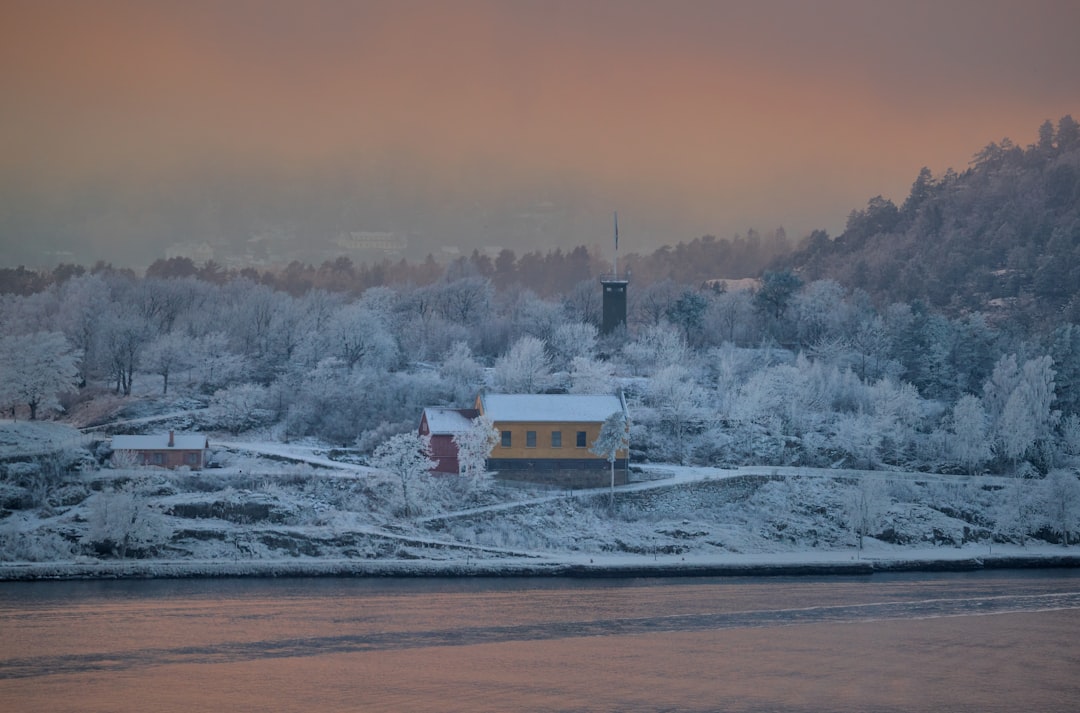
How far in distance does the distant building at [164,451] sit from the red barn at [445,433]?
311 inches

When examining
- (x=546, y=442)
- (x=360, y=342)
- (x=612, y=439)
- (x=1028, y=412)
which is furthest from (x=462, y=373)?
(x=1028, y=412)

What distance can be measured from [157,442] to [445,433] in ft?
33.0

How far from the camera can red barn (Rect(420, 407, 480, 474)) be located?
153 ft

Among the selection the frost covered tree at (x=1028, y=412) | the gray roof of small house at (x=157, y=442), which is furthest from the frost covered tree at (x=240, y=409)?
the frost covered tree at (x=1028, y=412)

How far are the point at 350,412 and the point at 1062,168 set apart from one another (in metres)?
72.1

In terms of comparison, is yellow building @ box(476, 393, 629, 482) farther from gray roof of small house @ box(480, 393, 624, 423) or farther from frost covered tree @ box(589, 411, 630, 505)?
Result: frost covered tree @ box(589, 411, 630, 505)

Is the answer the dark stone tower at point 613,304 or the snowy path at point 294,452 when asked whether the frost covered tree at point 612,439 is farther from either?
the dark stone tower at point 613,304

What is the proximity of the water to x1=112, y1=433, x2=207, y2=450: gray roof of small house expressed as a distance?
8.99m

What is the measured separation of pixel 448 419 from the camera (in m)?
47.9

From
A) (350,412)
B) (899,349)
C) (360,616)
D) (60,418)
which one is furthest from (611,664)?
(899,349)

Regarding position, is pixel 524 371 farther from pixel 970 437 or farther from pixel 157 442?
pixel 970 437

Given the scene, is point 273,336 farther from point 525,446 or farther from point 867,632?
point 867,632

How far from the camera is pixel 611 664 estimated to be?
30875 millimetres

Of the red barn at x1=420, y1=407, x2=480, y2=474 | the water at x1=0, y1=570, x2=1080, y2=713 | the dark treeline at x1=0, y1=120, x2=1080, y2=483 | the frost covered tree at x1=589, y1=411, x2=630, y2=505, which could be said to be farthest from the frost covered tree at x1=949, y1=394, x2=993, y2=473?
the red barn at x1=420, y1=407, x2=480, y2=474
